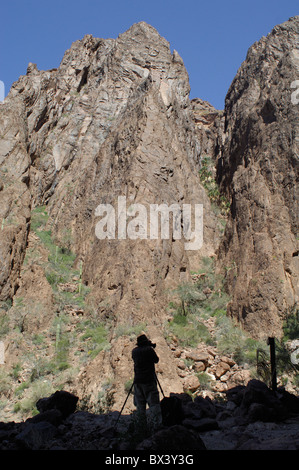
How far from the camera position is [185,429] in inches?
221

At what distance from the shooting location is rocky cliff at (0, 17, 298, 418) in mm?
15438

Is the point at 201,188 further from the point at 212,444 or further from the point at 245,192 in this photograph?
the point at 212,444

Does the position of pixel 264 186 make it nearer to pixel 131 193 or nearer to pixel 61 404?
pixel 131 193

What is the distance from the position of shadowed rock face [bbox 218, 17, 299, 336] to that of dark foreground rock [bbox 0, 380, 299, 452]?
273 inches

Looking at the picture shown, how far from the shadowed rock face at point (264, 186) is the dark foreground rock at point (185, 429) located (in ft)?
22.7

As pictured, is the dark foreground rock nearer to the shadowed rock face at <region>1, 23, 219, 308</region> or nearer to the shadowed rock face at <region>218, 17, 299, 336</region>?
the shadowed rock face at <region>1, 23, 219, 308</region>

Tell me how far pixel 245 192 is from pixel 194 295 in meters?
7.30

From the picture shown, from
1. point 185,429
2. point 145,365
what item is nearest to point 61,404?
point 145,365

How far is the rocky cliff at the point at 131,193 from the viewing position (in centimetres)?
1544

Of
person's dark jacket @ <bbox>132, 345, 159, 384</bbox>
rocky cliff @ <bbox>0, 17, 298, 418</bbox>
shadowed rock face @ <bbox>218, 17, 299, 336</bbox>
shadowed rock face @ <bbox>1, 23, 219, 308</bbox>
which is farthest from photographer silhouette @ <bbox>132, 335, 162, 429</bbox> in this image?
shadowed rock face @ <bbox>218, 17, 299, 336</bbox>

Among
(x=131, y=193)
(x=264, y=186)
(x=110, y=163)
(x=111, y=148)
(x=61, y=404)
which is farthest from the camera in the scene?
(x=111, y=148)

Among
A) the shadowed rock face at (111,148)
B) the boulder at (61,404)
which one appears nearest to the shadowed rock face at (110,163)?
the shadowed rock face at (111,148)

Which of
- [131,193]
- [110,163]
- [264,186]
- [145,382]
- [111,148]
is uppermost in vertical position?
[111,148]

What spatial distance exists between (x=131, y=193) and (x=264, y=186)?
295 inches
